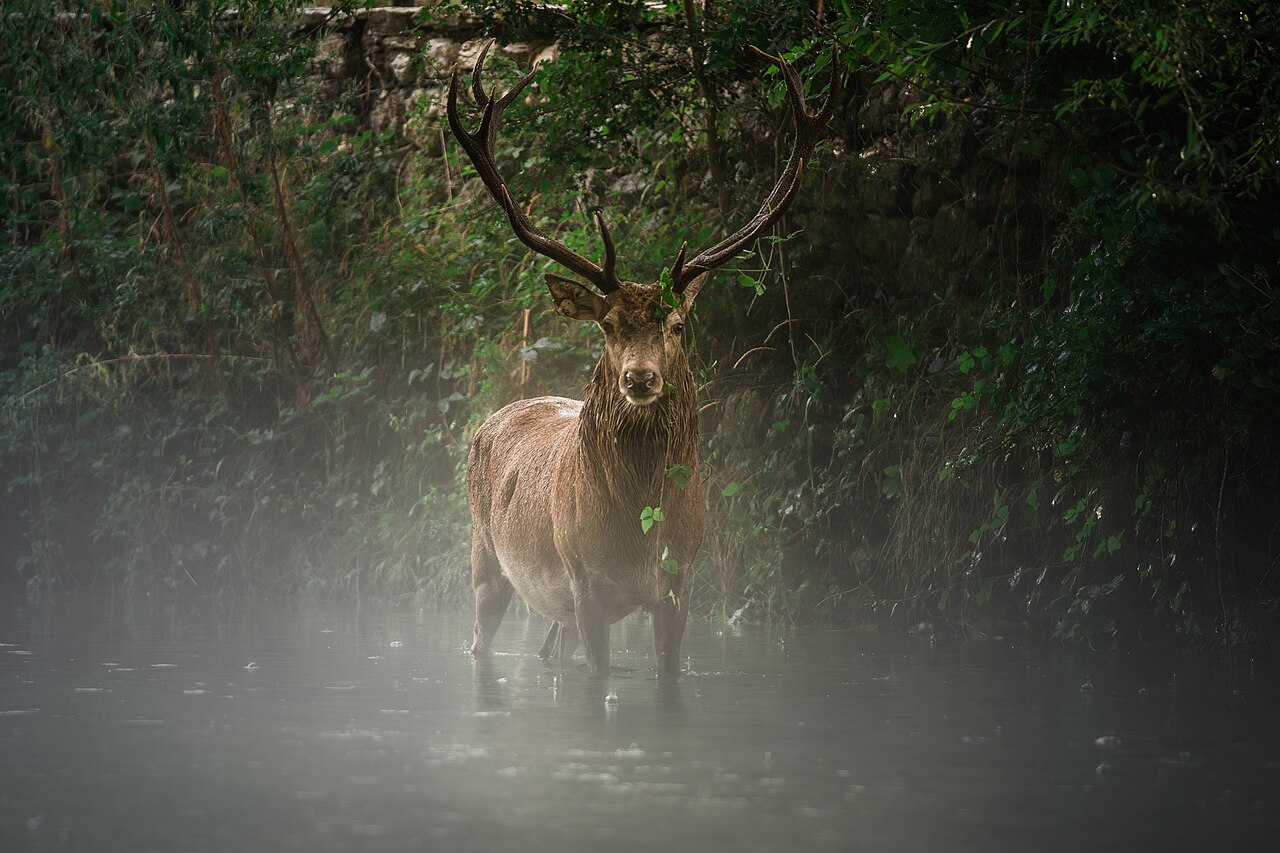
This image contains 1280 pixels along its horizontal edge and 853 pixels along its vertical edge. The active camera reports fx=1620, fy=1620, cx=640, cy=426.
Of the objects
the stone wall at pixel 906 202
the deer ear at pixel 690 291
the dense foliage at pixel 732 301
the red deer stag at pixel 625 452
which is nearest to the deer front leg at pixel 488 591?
the red deer stag at pixel 625 452

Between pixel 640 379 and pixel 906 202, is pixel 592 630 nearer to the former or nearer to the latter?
pixel 640 379

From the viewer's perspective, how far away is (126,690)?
6863 millimetres

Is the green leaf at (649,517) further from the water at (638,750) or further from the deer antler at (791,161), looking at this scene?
the deer antler at (791,161)

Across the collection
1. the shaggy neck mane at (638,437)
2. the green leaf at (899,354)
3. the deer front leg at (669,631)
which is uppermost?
the green leaf at (899,354)

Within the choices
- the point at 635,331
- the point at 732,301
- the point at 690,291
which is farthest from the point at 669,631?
the point at 732,301

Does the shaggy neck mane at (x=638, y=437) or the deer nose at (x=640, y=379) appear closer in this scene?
the deer nose at (x=640, y=379)

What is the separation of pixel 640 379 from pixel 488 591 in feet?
8.88

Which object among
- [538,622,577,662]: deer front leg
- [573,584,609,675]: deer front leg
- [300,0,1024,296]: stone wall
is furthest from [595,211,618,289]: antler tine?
[300,0,1024,296]: stone wall

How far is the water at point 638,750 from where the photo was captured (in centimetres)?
408

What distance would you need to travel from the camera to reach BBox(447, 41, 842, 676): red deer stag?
6.90m

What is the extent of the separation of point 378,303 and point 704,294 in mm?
3754

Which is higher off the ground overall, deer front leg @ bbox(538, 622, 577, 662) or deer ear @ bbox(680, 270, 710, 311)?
deer ear @ bbox(680, 270, 710, 311)

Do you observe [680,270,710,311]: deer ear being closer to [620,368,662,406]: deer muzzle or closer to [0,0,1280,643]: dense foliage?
[620,368,662,406]: deer muzzle

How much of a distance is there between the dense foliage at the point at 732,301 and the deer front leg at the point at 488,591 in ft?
5.95
